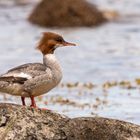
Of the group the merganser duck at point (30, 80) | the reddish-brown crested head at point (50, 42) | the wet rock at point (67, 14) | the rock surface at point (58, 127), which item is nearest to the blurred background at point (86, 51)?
the wet rock at point (67, 14)

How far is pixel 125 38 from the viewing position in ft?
77.2

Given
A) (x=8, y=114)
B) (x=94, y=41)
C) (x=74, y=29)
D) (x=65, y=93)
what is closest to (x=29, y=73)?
(x=8, y=114)

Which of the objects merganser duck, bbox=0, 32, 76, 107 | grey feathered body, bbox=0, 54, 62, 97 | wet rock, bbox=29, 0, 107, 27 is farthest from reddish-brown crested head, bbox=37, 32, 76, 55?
wet rock, bbox=29, 0, 107, 27

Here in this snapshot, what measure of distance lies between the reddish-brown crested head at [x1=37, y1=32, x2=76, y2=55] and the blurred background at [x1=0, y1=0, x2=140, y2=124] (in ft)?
7.60

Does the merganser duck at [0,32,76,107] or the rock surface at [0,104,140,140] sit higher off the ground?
the merganser duck at [0,32,76,107]

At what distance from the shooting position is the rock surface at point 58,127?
8.23 meters

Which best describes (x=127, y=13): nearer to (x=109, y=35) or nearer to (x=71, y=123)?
(x=109, y=35)

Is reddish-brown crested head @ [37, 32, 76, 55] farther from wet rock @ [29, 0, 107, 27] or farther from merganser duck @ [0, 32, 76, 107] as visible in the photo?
wet rock @ [29, 0, 107, 27]

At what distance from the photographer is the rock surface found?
823 centimetres

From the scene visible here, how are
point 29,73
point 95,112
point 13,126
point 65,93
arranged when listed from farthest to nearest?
point 65,93
point 95,112
point 29,73
point 13,126

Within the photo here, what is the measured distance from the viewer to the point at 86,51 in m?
21.1

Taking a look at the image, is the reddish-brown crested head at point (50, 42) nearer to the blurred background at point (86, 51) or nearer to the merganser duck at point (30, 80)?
the merganser duck at point (30, 80)

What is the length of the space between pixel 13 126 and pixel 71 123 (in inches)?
28.3

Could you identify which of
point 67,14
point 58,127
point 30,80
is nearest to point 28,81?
point 30,80
